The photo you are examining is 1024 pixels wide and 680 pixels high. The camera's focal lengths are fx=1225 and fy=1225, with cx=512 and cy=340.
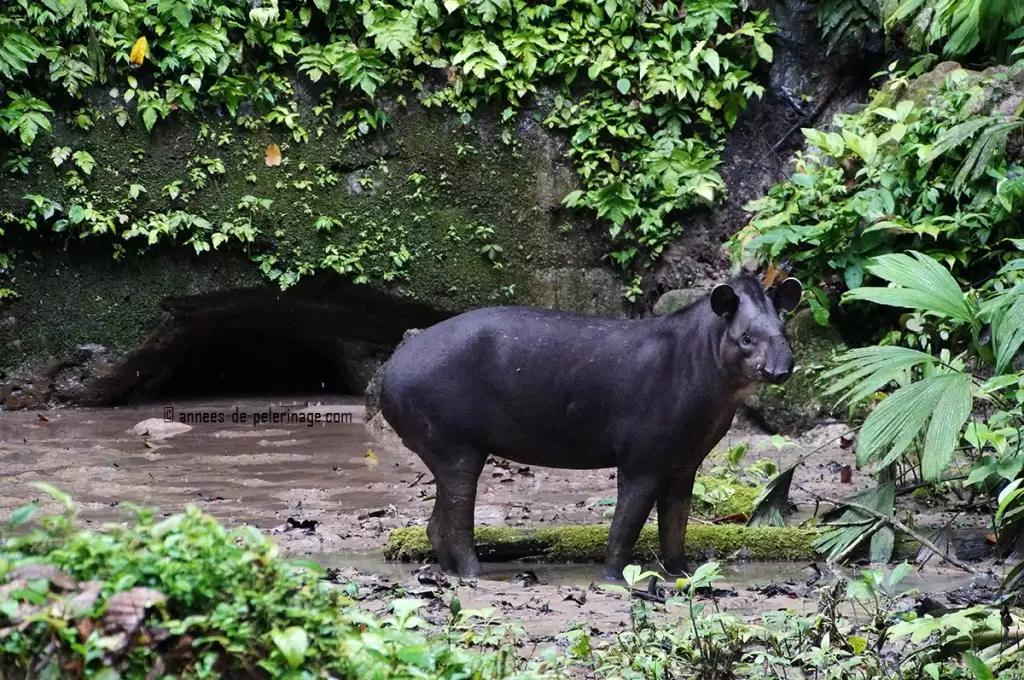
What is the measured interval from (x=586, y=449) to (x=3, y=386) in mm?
7883

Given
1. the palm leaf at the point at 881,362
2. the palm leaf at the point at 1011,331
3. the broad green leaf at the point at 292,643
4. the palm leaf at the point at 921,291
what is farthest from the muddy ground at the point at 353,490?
the broad green leaf at the point at 292,643

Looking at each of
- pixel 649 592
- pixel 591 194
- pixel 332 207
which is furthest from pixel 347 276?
pixel 649 592

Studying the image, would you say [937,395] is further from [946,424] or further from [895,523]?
[895,523]

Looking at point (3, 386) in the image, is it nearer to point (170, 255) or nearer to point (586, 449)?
point (170, 255)

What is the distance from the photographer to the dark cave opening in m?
14.7

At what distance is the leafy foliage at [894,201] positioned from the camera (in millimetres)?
10484

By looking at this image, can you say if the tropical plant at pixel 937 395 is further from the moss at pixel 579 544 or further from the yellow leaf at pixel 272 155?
the yellow leaf at pixel 272 155

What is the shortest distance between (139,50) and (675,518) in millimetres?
7622

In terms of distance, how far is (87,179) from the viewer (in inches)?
483

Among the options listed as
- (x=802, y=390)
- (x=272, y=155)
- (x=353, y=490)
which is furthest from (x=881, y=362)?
(x=272, y=155)

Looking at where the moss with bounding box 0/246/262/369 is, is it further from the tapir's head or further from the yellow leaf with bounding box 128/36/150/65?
the tapir's head

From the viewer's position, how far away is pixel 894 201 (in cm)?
1086

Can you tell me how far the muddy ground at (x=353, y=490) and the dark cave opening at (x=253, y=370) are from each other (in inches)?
59.9

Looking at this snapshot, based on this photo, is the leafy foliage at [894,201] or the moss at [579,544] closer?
the moss at [579,544]
